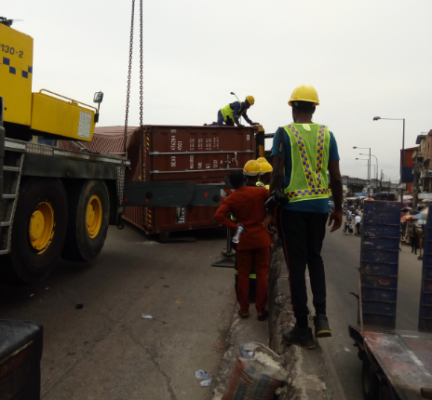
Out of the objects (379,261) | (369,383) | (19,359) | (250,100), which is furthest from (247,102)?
(19,359)

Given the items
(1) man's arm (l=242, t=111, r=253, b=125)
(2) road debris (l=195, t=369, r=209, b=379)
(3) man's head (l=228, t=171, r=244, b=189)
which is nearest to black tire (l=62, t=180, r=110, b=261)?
(3) man's head (l=228, t=171, r=244, b=189)

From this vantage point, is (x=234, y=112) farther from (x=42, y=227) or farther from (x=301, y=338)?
(x=301, y=338)

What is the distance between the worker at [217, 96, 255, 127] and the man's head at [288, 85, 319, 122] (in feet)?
27.1

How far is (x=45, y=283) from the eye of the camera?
6.14 meters

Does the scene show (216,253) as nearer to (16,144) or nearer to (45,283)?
(45,283)

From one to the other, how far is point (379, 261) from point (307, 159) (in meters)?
1.97

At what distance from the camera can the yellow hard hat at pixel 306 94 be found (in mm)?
3229

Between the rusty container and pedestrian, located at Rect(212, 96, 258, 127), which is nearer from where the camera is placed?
the rusty container

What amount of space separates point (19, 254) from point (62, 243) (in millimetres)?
1066

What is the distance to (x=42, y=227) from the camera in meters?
5.39

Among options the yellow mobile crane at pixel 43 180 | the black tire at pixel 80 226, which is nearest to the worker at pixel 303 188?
the yellow mobile crane at pixel 43 180

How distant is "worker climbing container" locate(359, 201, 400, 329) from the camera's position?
14.9 feet

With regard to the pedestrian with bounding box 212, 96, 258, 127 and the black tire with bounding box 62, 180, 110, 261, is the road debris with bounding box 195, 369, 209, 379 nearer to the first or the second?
the black tire with bounding box 62, 180, 110, 261

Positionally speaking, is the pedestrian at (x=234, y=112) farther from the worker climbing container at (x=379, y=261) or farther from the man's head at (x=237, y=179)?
the worker climbing container at (x=379, y=261)
